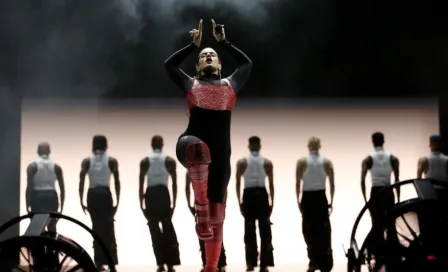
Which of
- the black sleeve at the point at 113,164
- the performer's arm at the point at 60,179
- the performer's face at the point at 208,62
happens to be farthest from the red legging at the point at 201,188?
the performer's arm at the point at 60,179

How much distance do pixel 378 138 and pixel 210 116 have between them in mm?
1744

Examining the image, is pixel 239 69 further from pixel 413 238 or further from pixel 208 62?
pixel 413 238

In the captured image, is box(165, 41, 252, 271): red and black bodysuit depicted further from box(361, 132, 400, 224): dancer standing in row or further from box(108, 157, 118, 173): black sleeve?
box(361, 132, 400, 224): dancer standing in row

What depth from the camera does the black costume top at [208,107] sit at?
511cm

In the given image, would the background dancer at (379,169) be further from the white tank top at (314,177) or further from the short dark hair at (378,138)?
the white tank top at (314,177)

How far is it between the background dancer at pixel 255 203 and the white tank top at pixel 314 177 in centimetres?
30

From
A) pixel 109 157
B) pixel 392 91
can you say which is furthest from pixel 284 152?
pixel 109 157

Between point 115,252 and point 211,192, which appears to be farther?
point 115,252

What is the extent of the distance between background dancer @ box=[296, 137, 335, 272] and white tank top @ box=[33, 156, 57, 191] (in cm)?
213

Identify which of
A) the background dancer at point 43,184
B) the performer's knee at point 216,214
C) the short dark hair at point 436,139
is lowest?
the performer's knee at point 216,214

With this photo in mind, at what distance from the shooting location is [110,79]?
598 cm

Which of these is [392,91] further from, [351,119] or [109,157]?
[109,157]

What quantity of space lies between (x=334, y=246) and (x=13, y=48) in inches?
129

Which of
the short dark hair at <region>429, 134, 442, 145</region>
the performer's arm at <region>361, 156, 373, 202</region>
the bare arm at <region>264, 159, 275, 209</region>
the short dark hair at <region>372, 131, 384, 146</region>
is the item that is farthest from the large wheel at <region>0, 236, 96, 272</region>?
the short dark hair at <region>429, 134, 442, 145</region>
